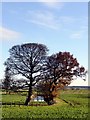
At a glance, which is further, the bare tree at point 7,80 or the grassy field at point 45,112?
the bare tree at point 7,80

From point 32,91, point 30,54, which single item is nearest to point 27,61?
point 30,54

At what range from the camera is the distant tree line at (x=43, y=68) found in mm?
37500

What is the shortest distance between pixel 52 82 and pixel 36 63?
11.2 ft

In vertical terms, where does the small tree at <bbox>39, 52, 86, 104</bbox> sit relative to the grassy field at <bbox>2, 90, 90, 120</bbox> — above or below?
above

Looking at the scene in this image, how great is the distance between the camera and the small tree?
38719mm

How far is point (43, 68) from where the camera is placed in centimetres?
3841

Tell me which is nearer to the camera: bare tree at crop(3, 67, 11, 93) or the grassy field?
the grassy field

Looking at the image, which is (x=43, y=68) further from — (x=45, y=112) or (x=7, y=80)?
(x=45, y=112)

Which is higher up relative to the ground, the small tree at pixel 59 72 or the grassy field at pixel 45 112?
the small tree at pixel 59 72

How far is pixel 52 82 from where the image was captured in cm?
3906

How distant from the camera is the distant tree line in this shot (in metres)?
37.5

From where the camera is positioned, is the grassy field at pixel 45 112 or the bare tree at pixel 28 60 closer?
the grassy field at pixel 45 112

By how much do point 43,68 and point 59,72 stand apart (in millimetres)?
2470

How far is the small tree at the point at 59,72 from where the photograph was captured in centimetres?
3872
